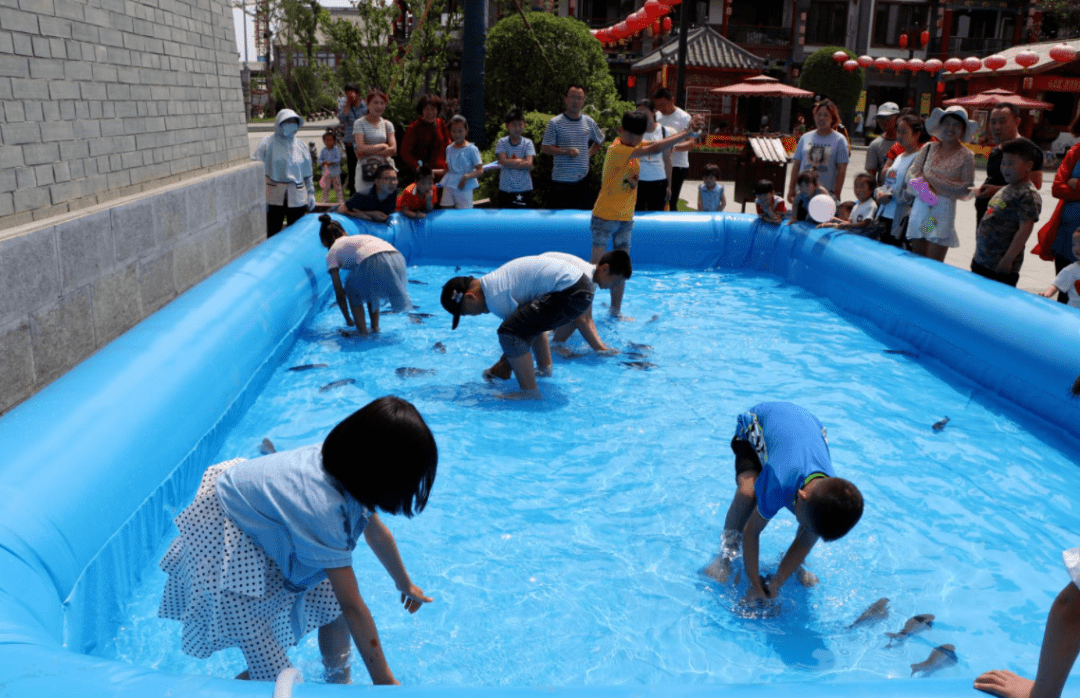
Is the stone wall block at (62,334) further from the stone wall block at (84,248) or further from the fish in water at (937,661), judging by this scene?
the fish in water at (937,661)

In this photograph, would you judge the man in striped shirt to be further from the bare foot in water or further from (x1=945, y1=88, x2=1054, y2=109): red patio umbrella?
(x1=945, y1=88, x2=1054, y2=109): red patio umbrella

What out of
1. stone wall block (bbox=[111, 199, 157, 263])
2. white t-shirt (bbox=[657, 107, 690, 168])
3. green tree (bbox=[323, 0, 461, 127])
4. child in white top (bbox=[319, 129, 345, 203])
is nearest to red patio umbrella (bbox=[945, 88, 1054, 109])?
green tree (bbox=[323, 0, 461, 127])

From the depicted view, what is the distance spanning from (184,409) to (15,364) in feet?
2.68

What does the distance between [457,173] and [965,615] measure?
25.1 feet

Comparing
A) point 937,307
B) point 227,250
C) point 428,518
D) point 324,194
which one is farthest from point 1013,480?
point 324,194

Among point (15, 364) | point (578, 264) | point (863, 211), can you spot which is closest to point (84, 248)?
point (15, 364)

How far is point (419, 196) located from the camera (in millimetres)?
9594

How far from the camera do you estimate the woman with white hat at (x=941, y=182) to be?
22.3 feet

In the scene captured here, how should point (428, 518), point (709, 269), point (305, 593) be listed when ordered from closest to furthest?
1. point (305, 593)
2. point (428, 518)
3. point (709, 269)

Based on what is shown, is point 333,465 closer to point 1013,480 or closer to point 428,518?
point 428,518

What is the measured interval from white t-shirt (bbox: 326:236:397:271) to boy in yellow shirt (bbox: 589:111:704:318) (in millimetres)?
1891

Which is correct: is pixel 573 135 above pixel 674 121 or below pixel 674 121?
below

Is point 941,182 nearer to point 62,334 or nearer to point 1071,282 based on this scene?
point 1071,282

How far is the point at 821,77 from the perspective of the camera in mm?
33281
